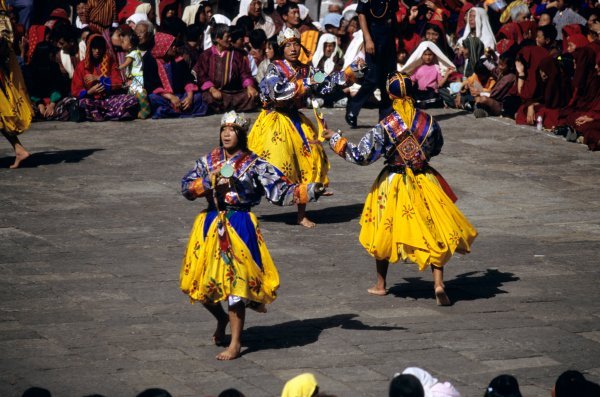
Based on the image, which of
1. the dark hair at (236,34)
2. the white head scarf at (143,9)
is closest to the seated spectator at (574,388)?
the dark hair at (236,34)

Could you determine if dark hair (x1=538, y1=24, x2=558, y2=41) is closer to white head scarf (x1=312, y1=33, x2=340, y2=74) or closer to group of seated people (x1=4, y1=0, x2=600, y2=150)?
group of seated people (x1=4, y1=0, x2=600, y2=150)

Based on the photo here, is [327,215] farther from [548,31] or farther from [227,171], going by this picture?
[548,31]

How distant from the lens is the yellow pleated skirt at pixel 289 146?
41.0 ft

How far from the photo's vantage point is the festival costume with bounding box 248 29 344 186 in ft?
40.6

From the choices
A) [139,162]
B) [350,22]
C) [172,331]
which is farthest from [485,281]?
[350,22]

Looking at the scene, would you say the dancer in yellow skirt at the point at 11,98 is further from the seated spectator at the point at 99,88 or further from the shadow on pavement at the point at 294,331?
the shadow on pavement at the point at 294,331

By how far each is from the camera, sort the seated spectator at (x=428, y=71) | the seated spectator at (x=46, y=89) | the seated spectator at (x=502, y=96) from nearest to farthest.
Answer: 1. the seated spectator at (x=46, y=89)
2. the seated spectator at (x=502, y=96)
3. the seated spectator at (x=428, y=71)

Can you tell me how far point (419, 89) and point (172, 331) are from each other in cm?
1046

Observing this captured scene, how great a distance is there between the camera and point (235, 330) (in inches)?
331

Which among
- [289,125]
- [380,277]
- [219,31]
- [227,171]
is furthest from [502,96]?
[227,171]

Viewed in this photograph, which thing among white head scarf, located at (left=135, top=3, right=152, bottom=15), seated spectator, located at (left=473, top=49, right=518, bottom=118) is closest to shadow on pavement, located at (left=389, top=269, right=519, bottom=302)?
seated spectator, located at (left=473, top=49, right=518, bottom=118)

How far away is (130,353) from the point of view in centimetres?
855

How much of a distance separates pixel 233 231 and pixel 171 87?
376 inches

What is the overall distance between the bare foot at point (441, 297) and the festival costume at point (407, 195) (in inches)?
7.7
